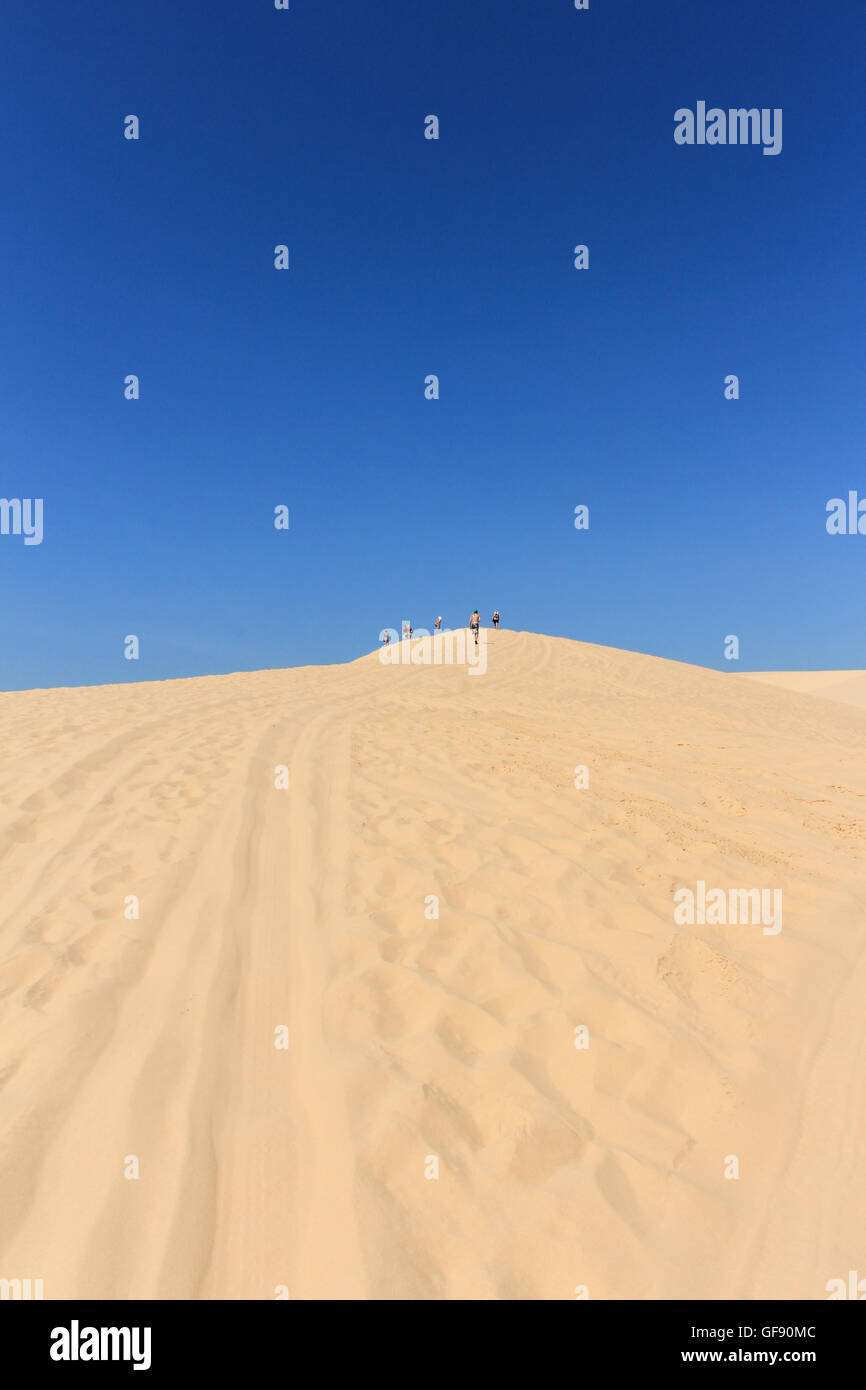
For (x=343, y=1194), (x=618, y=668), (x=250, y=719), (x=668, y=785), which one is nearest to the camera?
(x=343, y=1194)

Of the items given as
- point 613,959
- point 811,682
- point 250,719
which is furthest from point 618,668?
point 811,682

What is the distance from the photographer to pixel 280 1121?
2736mm

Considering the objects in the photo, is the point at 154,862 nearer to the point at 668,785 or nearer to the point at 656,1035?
the point at 656,1035

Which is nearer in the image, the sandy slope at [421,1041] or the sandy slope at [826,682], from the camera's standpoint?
the sandy slope at [421,1041]

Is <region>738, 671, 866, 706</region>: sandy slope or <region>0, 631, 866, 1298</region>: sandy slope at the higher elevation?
<region>738, 671, 866, 706</region>: sandy slope

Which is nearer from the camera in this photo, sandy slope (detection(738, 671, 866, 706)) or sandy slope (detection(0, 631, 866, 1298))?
sandy slope (detection(0, 631, 866, 1298))

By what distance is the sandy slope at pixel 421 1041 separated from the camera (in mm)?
2238

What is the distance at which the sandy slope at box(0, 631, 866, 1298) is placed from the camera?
7.34 ft

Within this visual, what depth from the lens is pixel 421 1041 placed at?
3.15 meters

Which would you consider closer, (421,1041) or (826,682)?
(421,1041)

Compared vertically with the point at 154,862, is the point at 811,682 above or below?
above

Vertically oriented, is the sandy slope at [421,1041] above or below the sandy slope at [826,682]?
below
